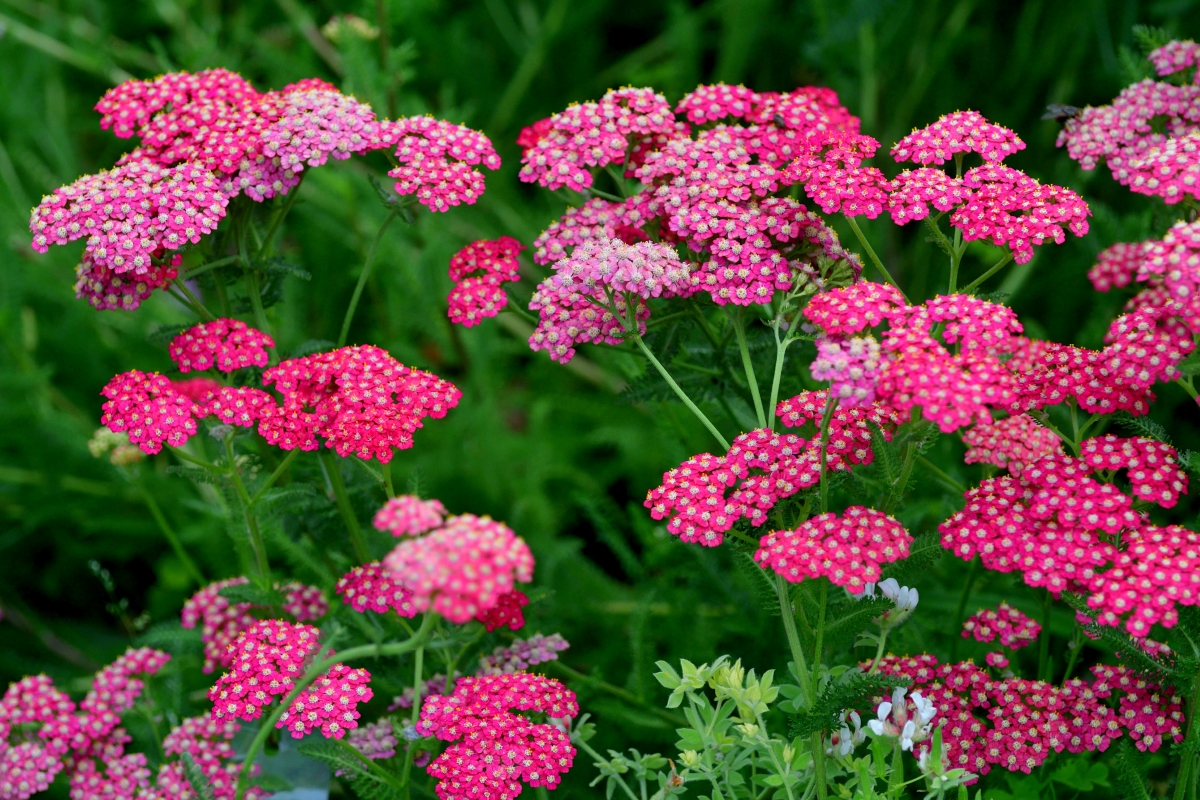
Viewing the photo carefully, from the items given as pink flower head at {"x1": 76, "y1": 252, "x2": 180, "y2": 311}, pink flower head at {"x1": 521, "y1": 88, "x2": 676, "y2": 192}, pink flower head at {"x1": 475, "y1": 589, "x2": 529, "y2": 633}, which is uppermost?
pink flower head at {"x1": 521, "y1": 88, "x2": 676, "y2": 192}

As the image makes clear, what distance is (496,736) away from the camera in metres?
2.10

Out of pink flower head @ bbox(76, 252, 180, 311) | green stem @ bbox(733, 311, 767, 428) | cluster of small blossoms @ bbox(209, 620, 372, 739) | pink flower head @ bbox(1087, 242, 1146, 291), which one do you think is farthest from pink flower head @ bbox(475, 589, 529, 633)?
pink flower head @ bbox(1087, 242, 1146, 291)

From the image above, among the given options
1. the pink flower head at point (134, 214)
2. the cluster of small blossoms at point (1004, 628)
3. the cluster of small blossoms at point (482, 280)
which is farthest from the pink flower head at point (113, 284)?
the cluster of small blossoms at point (1004, 628)

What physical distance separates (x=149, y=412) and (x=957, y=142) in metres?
1.62

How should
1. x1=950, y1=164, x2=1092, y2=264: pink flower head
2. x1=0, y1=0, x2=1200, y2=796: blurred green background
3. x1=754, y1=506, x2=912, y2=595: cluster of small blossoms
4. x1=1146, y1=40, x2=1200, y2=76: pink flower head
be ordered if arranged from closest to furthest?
x1=754, y1=506, x2=912, y2=595: cluster of small blossoms, x1=950, y1=164, x2=1092, y2=264: pink flower head, x1=1146, y1=40, x2=1200, y2=76: pink flower head, x1=0, y1=0, x2=1200, y2=796: blurred green background

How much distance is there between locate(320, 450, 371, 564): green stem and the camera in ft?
7.96

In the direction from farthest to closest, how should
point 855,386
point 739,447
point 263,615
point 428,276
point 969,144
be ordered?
point 428,276 → point 263,615 → point 969,144 → point 739,447 → point 855,386

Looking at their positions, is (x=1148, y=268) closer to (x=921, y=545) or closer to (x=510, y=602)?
(x=921, y=545)

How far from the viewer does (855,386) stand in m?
1.83

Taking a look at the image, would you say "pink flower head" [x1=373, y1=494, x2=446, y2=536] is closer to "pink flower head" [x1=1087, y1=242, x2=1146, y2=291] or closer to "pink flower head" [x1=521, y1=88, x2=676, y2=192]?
"pink flower head" [x1=521, y1=88, x2=676, y2=192]

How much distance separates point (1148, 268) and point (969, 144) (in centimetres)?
52

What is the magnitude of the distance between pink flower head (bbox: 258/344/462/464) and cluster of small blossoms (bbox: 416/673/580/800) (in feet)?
1.56

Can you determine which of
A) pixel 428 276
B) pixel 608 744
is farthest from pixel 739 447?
pixel 428 276

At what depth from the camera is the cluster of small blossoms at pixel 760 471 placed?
1.98 meters
